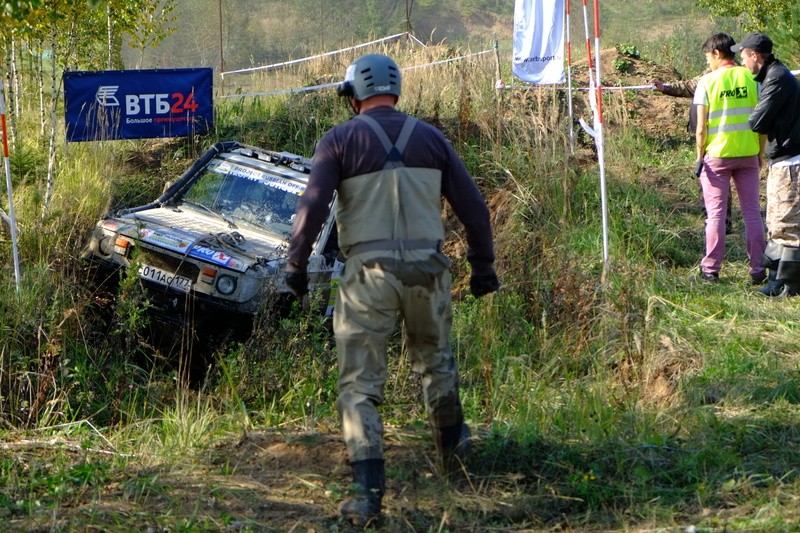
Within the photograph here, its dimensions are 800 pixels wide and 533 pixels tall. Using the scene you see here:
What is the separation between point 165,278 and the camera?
22.8 ft

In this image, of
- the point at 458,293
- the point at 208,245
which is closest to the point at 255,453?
the point at 208,245

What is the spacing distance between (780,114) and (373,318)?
181 inches

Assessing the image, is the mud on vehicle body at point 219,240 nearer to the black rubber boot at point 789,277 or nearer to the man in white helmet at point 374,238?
the man in white helmet at point 374,238

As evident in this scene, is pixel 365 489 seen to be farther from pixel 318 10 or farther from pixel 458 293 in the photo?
pixel 318 10

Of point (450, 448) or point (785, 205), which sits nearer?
point (450, 448)

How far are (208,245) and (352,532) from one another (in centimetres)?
337

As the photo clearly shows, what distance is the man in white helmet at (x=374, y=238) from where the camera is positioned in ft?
14.2

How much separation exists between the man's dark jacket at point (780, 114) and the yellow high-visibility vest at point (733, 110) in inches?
11.3

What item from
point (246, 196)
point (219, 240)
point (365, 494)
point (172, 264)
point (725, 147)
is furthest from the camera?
point (246, 196)

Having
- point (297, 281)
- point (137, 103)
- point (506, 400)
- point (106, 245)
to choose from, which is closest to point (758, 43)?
point (506, 400)

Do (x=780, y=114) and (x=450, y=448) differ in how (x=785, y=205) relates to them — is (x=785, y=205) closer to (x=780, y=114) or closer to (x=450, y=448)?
(x=780, y=114)

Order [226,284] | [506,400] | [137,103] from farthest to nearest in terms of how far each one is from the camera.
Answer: [137,103], [226,284], [506,400]

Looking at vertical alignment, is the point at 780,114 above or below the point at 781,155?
above

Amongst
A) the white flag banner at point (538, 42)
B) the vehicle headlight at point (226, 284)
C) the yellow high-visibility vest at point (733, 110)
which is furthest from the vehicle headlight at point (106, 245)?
the white flag banner at point (538, 42)
